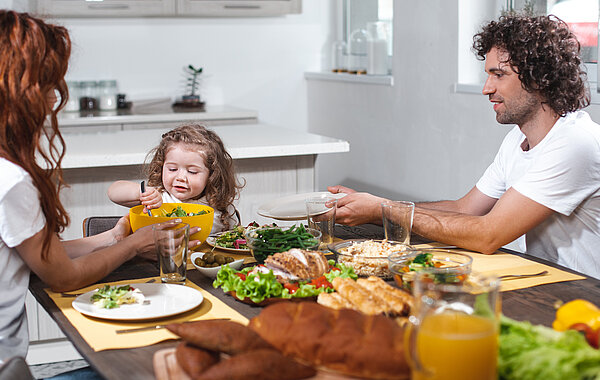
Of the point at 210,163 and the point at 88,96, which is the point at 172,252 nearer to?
the point at 210,163

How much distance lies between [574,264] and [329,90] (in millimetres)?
3346

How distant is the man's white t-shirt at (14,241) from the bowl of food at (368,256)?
64 centimetres

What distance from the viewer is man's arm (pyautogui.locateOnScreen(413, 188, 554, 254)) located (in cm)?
176

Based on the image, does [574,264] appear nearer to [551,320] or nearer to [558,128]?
[558,128]

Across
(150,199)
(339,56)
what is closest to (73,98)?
(339,56)

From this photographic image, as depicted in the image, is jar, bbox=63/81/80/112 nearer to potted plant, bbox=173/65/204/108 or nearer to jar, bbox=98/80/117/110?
jar, bbox=98/80/117/110

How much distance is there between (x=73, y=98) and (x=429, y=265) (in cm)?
375

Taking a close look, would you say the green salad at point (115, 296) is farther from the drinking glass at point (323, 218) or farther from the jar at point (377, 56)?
the jar at point (377, 56)

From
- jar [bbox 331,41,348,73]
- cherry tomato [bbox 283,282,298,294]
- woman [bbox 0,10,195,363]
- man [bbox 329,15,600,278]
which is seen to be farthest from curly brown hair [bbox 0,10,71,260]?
jar [bbox 331,41,348,73]

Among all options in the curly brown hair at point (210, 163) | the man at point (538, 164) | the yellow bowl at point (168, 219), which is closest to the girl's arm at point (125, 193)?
the curly brown hair at point (210, 163)

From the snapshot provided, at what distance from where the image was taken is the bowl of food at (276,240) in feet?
5.32

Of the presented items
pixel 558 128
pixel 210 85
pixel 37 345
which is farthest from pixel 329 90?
pixel 558 128

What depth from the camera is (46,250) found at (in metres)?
1.38

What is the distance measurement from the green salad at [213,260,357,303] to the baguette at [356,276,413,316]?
3.0 inches
